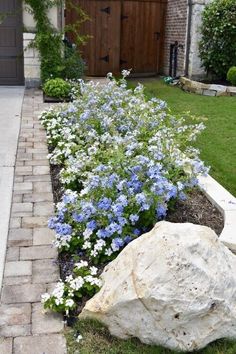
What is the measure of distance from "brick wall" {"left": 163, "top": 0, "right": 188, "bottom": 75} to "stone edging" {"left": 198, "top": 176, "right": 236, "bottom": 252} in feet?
21.9

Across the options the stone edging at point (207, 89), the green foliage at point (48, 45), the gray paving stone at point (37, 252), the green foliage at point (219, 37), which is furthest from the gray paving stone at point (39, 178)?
the green foliage at point (219, 37)

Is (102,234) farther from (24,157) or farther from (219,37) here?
(219,37)

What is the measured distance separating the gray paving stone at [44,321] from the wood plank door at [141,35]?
9083mm

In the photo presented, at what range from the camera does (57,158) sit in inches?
166

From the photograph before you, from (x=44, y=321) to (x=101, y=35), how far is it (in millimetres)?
8915

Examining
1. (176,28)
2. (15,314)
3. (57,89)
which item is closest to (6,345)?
(15,314)

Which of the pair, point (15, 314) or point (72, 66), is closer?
point (15, 314)

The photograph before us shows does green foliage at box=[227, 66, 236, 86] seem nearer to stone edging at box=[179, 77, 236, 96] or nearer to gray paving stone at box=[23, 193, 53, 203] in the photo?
stone edging at box=[179, 77, 236, 96]

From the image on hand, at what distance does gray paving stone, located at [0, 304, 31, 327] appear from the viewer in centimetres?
228

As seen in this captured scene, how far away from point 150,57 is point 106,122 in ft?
23.9

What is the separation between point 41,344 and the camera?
84.1 inches

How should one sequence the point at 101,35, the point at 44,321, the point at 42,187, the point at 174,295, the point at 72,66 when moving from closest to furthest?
1. the point at 174,295
2. the point at 44,321
3. the point at 42,187
4. the point at 72,66
5. the point at 101,35

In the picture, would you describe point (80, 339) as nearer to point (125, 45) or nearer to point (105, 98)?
point (105, 98)

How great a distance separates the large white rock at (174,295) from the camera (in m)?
2.07
